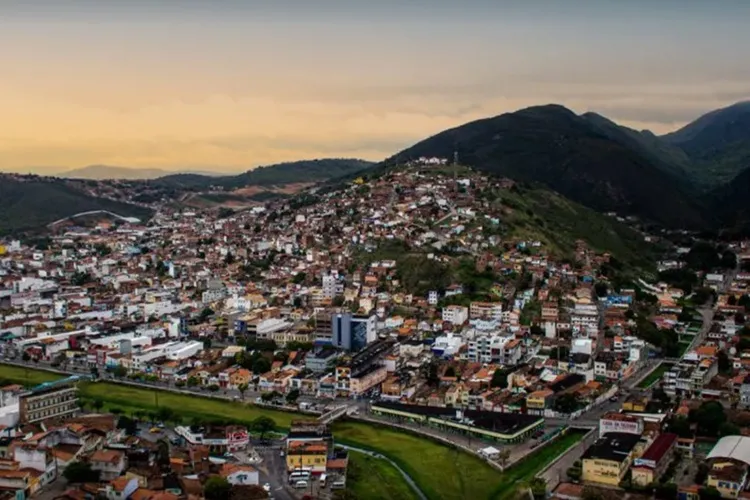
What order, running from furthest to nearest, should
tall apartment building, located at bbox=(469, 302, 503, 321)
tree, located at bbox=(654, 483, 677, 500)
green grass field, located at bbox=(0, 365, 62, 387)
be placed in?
tall apartment building, located at bbox=(469, 302, 503, 321), green grass field, located at bbox=(0, 365, 62, 387), tree, located at bbox=(654, 483, 677, 500)

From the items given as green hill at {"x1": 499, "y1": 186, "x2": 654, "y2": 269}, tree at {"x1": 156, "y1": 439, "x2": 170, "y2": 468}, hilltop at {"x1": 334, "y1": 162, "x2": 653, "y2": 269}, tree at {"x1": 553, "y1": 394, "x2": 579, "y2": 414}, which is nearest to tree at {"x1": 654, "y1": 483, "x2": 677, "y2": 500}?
tree at {"x1": 553, "y1": 394, "x2": 579, "y2": 414}

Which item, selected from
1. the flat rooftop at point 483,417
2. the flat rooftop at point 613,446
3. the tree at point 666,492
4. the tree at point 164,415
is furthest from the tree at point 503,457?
the tree at point 164,415

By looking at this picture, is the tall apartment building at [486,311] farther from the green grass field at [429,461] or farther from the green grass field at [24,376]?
the green grass field at [24,376]

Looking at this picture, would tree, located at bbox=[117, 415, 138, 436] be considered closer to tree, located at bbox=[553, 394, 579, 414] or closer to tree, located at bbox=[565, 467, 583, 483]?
tree, located at bbox=[565, 467, 583, 483]

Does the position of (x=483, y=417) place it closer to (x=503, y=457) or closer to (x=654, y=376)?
(x=503, y=457)

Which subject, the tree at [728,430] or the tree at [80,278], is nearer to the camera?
the tree at [728,430]

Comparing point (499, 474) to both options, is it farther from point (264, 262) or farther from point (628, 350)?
point (264, 262)

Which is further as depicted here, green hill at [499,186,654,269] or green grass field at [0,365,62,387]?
green hill at [499,186,654,269]
